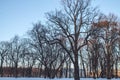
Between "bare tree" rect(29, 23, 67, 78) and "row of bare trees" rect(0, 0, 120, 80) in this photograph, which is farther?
"bare tree" rect(29, 23, 67, 78)

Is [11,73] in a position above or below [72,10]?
below

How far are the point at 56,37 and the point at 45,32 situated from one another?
626 centimetres

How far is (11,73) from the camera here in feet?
350

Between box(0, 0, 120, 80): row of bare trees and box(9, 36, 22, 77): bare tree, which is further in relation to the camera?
box(9, 36, 22, 77): bare tree

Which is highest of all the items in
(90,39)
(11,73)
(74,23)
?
(74,23)

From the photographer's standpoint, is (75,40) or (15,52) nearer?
(75,40)

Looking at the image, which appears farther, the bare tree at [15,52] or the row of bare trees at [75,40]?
the bare tree at [15,52]

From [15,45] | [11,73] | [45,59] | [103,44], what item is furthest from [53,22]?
[11,73]

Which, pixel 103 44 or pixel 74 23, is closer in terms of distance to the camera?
pixel 74 23

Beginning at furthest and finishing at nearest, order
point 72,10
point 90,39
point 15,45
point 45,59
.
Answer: point 15,45, point 45,59, point 72,10, point 90,39

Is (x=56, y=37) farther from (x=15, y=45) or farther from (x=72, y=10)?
(x=15, y=45)

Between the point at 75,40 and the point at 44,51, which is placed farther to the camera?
the point at 44,51

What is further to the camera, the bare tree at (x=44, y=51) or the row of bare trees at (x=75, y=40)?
the bare tree at (x=44, y=51)

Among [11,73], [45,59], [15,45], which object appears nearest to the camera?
[45,59]
